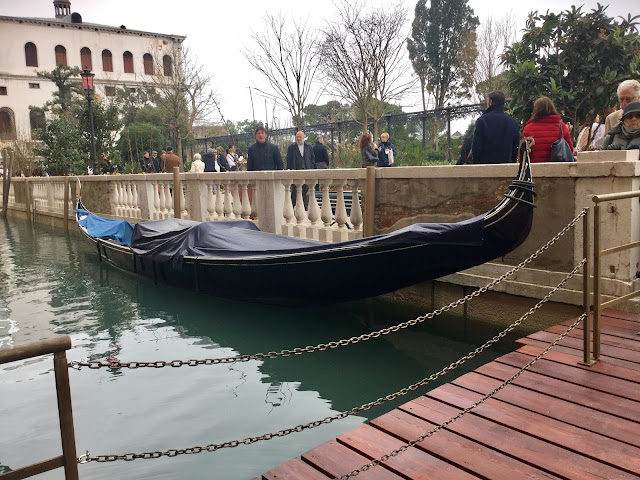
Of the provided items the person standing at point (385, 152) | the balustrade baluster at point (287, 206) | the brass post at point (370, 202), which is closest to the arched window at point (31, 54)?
the person standing at point (385, 152)

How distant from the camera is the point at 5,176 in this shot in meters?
20.4

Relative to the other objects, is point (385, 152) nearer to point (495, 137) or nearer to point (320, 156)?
point (320, 156)

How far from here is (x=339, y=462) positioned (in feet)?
8.23

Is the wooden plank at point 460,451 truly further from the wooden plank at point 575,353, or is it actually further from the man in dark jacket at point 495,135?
the man in dark jacket at point 495,135

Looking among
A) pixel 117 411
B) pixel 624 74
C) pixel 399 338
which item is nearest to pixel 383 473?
pixel 117 411

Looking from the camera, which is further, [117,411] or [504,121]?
[504,121]

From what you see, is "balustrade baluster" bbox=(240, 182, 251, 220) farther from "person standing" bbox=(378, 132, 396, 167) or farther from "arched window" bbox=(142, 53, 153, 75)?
"arched window" bbox=(142, 53, 153, 75)

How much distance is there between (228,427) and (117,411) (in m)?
0.85

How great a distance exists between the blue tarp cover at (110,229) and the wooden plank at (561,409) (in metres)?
7.06

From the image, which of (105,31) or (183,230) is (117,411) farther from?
(105,31)

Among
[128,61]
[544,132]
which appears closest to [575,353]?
[544,132]

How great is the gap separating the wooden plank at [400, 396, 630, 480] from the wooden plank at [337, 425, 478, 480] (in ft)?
0.85

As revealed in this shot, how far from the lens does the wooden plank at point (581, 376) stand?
304 centimetres

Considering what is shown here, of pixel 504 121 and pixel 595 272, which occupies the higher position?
pixel 504 121
